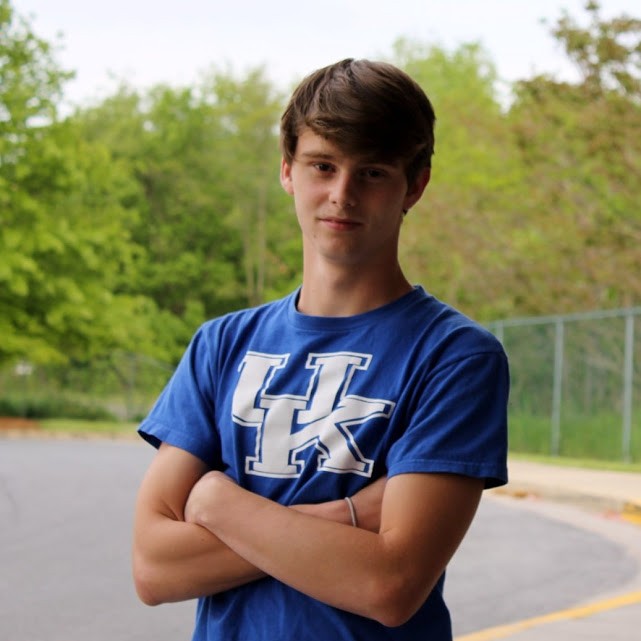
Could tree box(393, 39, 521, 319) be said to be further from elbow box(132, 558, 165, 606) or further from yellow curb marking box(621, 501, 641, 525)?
elbow box(132, 558, 165, 606)

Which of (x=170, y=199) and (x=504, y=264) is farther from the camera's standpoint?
(x=170, y=199)

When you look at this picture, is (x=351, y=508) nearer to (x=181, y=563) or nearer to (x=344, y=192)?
(x=181, y=563)

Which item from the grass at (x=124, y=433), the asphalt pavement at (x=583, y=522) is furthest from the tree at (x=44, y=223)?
the asphalt pavement at (x=583, y=522)

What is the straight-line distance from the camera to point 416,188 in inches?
103

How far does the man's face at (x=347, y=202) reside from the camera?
248 cm

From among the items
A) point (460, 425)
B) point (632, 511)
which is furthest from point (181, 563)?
point (632, 511)

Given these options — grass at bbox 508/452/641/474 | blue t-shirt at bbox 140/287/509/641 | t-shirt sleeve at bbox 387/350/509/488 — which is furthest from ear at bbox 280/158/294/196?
grass at bbox 508/452/641/474

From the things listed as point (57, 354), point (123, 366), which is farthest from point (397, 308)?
point (123, 366)

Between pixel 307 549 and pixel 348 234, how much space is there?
0.61m

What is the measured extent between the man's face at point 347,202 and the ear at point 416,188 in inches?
2.4

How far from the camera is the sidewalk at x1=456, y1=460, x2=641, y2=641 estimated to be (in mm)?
6926

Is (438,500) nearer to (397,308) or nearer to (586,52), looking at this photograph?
(397,308)

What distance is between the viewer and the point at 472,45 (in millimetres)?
65750

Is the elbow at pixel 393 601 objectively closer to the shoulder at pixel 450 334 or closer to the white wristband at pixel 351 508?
the white wristband at pixel 351 508
